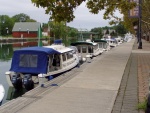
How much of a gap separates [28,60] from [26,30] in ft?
355

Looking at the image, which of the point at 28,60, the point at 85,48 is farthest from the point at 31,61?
the point at 85,48

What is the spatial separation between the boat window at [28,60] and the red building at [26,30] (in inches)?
4189

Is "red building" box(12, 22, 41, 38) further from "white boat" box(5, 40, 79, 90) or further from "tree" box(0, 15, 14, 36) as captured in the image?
"white boat" box(5, 40, 79, 90)

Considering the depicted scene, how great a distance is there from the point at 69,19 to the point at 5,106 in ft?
46.7

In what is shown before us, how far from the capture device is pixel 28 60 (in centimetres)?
1578

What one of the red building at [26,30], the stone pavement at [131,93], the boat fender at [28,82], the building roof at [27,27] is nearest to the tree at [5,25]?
the red building at [26,30]

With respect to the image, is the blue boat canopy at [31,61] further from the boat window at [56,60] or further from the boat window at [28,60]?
the boat window at [56,60]

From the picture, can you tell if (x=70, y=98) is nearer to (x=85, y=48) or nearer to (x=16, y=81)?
(x=16, y=81)

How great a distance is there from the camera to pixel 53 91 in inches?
393

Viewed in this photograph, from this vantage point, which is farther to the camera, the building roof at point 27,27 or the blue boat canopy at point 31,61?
the building roof at point 27,27

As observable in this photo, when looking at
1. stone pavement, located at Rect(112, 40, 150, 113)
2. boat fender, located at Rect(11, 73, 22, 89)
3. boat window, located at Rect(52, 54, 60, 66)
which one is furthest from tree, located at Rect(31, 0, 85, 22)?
stone pavement, located at Rect(112, 40, 150, 113)

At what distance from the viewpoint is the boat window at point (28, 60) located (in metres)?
15.5

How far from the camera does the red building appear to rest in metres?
122

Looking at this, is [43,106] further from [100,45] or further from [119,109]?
[100,45]
